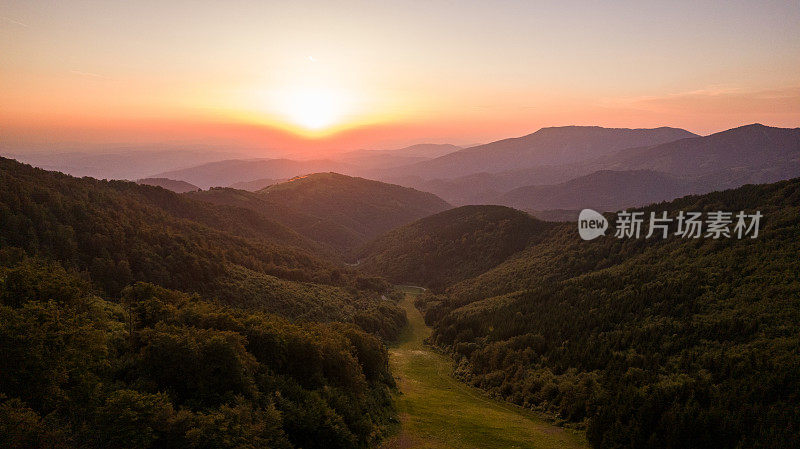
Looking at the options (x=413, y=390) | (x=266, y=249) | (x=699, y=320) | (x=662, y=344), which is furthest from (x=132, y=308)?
(x=266, y=249)

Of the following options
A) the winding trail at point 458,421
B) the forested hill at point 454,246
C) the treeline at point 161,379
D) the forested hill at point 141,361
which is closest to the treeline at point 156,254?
the forested hill at point 141,361

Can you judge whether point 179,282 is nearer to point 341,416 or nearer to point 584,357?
point 341,416
